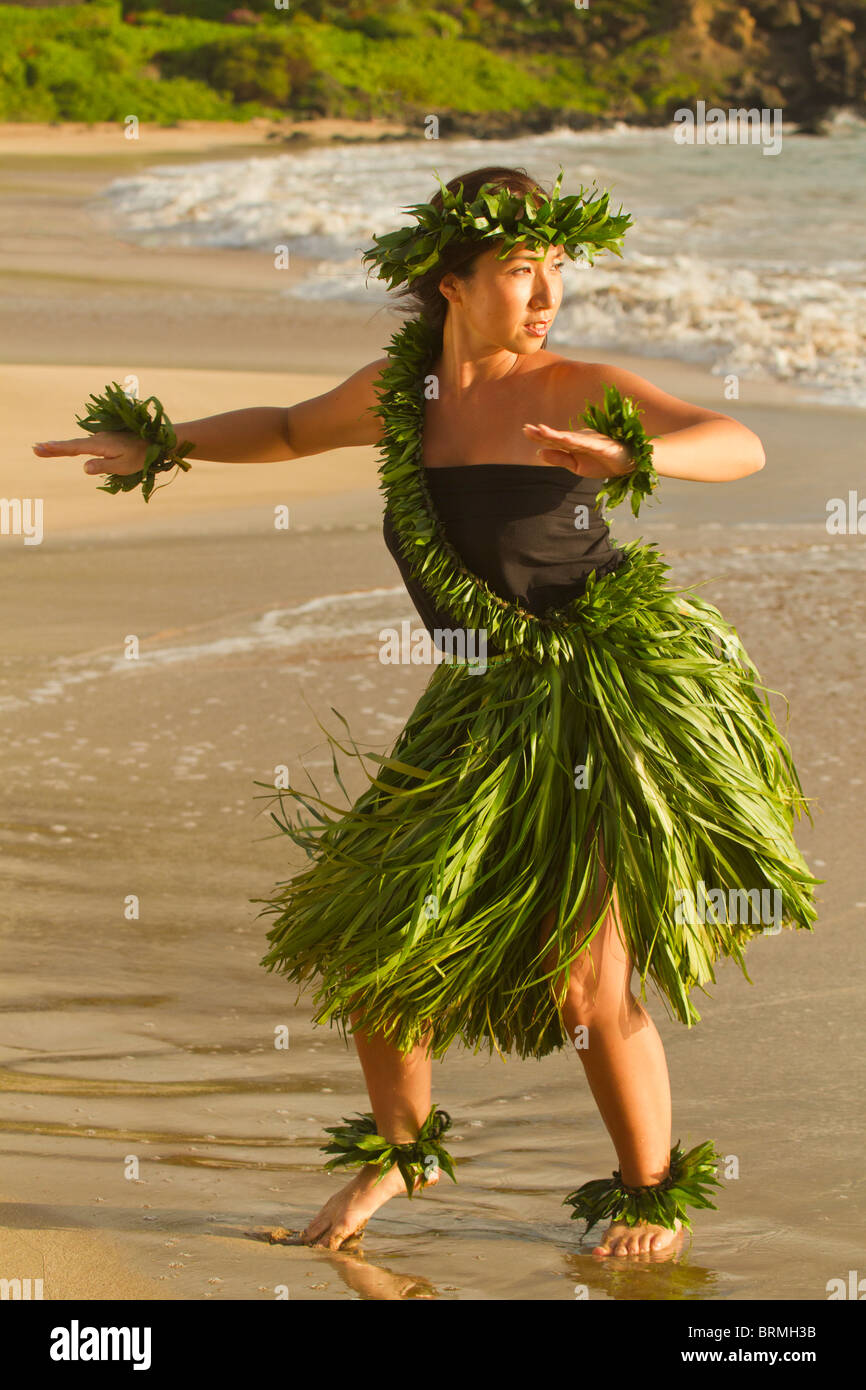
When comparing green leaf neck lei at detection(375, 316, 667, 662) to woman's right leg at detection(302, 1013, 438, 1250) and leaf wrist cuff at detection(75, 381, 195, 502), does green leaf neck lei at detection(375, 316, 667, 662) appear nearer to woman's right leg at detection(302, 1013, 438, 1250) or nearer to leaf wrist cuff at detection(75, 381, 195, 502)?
leaf wrist cuff at detection(75, 381, 195, 502)

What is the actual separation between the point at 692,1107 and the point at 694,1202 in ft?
1.61

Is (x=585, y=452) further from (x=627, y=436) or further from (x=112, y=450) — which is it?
(x=112, y=450)

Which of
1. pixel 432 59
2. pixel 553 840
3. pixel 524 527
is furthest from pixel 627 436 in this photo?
pixel 432 59

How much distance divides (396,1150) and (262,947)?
45.8 inches

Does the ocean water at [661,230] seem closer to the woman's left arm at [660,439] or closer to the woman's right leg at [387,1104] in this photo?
the woman's left arm at [660,439]

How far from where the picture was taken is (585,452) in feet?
7.79

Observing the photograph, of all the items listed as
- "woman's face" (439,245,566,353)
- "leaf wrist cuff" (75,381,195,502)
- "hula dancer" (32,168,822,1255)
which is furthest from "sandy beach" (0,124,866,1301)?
"woman's face" (439,245,566,353)

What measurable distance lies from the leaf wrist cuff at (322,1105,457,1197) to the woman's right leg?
14mm

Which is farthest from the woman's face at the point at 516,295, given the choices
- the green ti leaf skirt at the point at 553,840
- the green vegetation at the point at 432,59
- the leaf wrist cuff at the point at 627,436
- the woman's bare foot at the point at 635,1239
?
the green vegetation at the point at 432,59

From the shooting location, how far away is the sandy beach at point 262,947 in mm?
2469

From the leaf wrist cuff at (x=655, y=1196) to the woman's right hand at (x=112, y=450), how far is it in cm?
142

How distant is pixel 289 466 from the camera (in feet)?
28.7

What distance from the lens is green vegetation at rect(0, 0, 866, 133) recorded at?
5066 cm

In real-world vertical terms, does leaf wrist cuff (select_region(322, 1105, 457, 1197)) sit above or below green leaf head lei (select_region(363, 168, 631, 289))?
below
